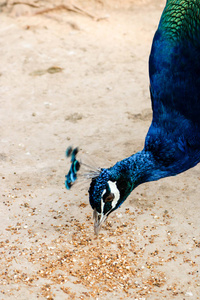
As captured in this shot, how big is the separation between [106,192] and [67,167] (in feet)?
3.43

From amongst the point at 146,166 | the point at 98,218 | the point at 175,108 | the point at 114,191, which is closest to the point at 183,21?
the point at 175,108

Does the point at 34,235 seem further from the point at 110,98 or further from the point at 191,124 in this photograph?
the point at 110,98

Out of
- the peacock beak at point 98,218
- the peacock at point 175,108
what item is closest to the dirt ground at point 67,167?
the peacock beak at point 98,218

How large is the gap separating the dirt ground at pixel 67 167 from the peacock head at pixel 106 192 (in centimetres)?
22

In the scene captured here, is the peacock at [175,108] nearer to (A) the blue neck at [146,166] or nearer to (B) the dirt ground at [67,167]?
(A) the blue neck at [146,166]

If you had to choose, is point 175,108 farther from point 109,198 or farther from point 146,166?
point 109,198

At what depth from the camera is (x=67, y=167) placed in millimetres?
3211

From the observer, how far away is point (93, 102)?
4.05 meters

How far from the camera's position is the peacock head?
7.17 ft

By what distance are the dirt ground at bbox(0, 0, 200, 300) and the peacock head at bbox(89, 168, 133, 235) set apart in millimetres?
217

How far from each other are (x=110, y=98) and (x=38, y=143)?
37.6 inches

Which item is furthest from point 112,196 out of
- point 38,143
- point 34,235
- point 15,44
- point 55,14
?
point 55,14

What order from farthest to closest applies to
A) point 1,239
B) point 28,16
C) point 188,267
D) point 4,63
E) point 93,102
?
point 28,16
point 4,63
point 93,102
point 1,239
point 188,267

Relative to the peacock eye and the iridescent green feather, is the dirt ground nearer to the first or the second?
the peacock eye
